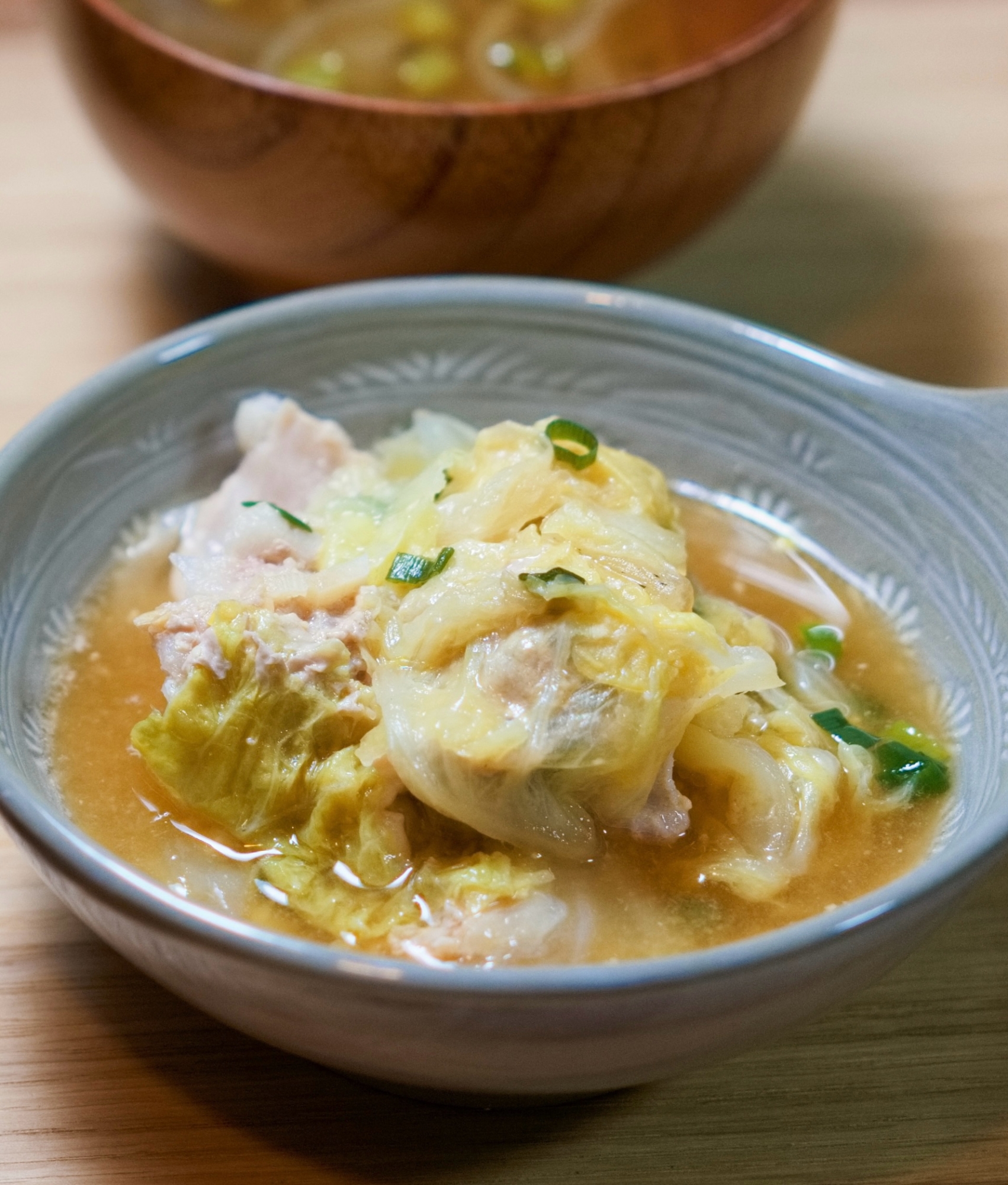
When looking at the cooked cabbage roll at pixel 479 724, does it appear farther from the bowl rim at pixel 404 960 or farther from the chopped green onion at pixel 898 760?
the bowl rim at pixel 404 960

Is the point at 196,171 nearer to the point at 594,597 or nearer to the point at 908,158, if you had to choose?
the point at 594,597

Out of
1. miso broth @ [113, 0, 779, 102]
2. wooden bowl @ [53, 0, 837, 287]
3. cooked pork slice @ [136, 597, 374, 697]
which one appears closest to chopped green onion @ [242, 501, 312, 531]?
cooked pork slice @ [136, 597, 374, 697]

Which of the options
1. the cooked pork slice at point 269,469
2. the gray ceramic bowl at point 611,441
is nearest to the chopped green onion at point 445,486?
the cooked pork slice at point 269,469

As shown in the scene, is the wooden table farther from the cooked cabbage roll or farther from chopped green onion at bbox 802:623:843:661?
chopped green onion at bbox 802:623:843:661

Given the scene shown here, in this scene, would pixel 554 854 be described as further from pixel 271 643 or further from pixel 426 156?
pixel 426 156

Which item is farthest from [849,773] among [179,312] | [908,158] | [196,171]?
[908,158]

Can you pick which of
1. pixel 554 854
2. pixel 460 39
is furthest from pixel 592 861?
pixel 460 39

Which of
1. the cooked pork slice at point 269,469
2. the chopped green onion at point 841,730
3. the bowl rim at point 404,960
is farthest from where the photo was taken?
the cooked pork slice at point 269,469
